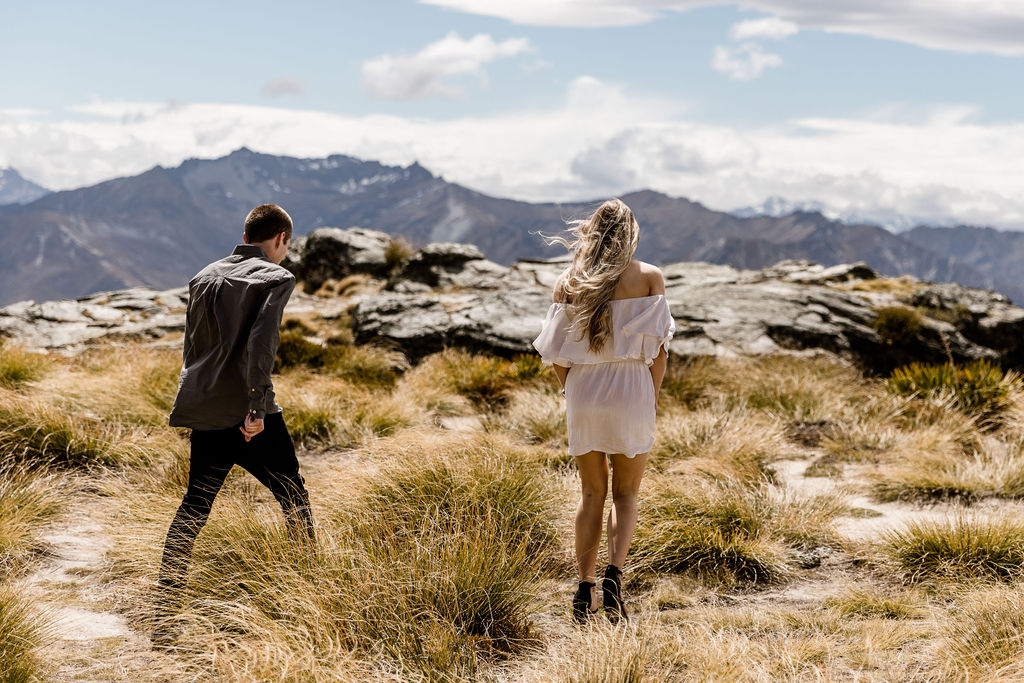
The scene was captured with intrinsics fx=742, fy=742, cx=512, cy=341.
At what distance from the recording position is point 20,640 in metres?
3.59

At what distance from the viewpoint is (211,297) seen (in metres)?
4.18

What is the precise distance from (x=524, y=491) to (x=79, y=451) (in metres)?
4.32

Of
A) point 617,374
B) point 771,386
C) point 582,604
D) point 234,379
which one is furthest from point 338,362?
point 617,374

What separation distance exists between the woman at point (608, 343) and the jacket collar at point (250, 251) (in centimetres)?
175

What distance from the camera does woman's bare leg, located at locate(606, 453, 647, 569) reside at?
4469 millimetres

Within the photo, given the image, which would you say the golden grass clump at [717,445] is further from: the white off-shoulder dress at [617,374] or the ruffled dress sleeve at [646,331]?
the ruffled dress sleeve at [646,331]

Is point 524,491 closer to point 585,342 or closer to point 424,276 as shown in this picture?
point 585,342

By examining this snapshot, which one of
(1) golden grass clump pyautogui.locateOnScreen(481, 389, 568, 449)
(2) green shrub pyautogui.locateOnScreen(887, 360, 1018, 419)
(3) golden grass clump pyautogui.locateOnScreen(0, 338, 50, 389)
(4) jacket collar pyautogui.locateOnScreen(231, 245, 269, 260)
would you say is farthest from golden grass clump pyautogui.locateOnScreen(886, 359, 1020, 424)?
(3) golden grass clump pyautogui.locateOnScreen(0, 338, 50, 389)

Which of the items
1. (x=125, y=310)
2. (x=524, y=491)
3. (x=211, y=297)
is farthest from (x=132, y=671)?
(x=125, y=310)

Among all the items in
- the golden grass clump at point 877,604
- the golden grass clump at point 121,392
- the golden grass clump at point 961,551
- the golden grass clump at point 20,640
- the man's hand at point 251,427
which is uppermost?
the man's hand at point 251,427

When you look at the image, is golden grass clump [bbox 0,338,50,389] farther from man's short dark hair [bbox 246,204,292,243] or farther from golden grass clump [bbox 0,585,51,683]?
man's short dark hair [bbox 246,204,292,243]

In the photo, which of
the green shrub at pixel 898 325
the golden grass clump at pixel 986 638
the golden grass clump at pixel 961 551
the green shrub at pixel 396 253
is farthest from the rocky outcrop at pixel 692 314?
the golden grass clump at pixel 986 638

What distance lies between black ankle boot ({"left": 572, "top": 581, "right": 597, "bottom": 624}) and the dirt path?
7.39 ft

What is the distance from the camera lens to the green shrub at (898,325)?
13.3m
